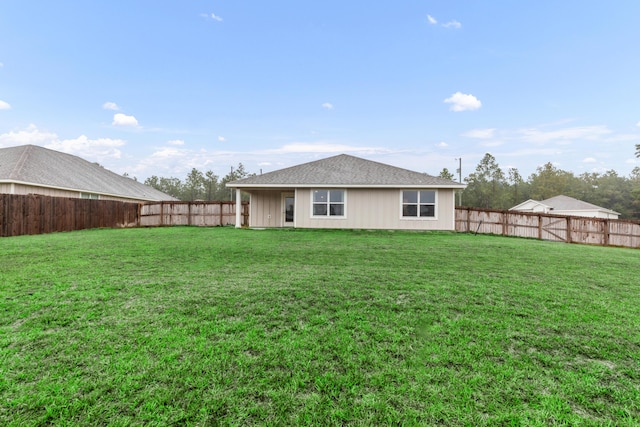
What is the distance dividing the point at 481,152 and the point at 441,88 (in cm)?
3011

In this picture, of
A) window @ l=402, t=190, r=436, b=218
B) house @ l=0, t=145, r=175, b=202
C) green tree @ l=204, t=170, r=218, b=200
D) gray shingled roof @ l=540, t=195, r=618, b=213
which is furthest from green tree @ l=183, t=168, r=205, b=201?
gray shingled roof @ l=540, t=195, r=618, b=213

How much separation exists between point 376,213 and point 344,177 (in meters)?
2.45

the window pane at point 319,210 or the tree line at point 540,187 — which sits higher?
the tree line at point 540,187

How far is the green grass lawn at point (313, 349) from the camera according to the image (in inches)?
62.2

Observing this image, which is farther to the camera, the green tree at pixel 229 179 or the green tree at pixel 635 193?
the green tree at pixel 229 179

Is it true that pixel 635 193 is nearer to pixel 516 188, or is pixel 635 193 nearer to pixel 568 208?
pixel 516 188

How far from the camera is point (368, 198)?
13477mm

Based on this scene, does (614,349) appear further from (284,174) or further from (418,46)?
(418,46)

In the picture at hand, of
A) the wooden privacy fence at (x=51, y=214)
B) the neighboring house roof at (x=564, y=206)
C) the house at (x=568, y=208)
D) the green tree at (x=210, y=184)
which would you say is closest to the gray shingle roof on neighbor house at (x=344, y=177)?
the wooden privacy fence at (x=51, y=214)

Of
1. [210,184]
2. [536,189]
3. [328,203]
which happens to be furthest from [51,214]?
[536,189]

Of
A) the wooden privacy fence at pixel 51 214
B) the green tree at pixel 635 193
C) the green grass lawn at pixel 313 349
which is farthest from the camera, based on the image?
the green tree at pixel 635 193

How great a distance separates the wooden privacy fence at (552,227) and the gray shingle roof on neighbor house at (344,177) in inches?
136

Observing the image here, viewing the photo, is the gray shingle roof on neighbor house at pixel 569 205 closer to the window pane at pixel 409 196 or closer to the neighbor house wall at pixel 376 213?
the neighbor house wall at pixel 376 213

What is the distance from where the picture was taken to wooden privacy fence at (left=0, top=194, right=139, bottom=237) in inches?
402
